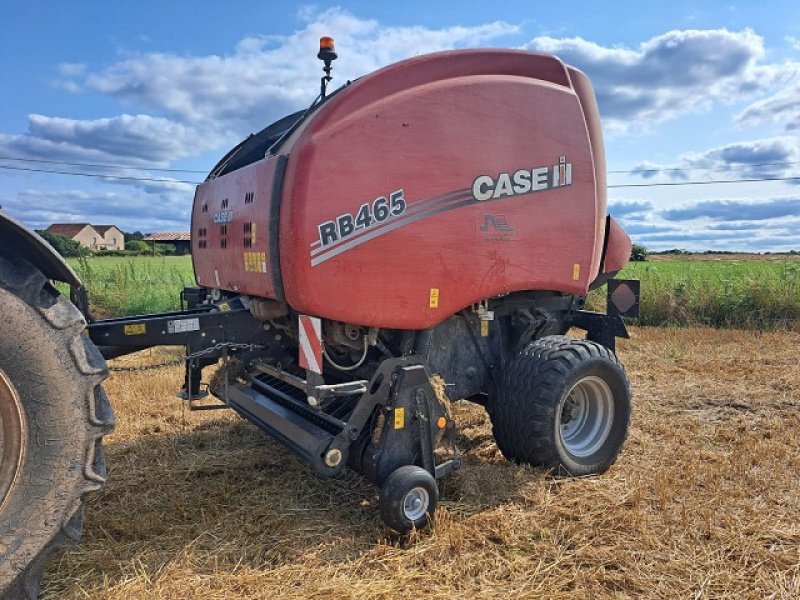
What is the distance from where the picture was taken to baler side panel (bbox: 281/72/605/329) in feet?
10.4

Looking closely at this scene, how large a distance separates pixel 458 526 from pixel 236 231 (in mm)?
2273

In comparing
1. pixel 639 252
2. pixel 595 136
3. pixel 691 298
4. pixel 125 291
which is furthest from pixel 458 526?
pixel 639 252

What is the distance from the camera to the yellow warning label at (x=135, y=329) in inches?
128

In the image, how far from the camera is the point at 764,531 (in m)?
3.38

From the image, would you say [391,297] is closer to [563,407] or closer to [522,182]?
[522,182]

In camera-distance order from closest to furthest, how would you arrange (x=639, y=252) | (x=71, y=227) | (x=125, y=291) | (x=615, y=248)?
(x=615, y=248) < (x=125, y=291) < (x=639, y=252) < (x=71, y=227)

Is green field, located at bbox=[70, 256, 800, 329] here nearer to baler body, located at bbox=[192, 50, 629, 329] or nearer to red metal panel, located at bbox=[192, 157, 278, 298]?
red metal panel, located at bbox=[192, 157, 278, 298]

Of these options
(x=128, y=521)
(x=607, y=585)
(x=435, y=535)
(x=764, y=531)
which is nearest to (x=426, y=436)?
(x=435, y=535)

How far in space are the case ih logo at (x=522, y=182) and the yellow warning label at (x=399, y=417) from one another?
1.30 m

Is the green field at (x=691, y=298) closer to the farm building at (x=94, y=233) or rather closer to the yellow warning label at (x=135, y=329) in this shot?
the yellow warning label at (x=135, y=329)

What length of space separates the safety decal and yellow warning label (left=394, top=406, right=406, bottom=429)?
1.60 feet

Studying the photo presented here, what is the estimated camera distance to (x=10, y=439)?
2291 millimetres

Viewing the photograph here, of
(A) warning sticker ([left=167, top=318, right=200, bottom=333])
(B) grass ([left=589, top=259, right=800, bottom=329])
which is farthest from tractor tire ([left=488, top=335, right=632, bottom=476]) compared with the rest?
(B) grass ([left=589, top=259, right=800, bottom=329])

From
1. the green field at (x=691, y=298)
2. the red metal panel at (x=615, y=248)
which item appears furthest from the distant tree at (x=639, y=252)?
the red metal panel at (x=615, y=248)
